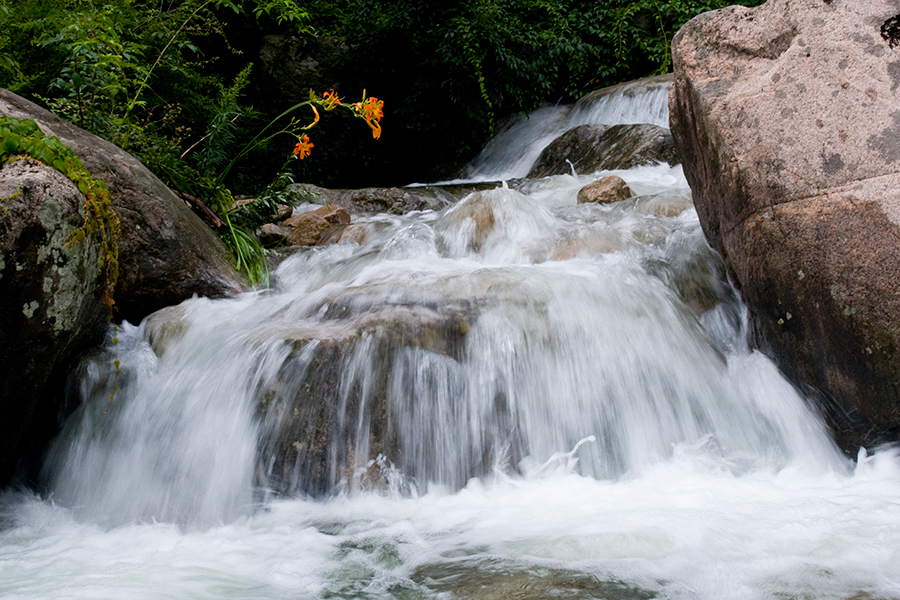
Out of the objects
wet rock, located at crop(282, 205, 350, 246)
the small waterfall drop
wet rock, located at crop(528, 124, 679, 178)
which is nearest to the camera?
wet rock, located at crop(282, 205, 350, 246)

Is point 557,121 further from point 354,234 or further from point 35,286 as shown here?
point 35,286

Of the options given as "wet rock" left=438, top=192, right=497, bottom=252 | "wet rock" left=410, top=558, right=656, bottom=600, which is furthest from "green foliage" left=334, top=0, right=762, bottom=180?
"wet rock" left=410, top=558, right=656, bottom=600

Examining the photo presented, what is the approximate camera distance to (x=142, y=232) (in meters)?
3.92

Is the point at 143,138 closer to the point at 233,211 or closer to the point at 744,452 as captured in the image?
the point at 233,211

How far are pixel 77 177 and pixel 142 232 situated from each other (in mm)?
1045

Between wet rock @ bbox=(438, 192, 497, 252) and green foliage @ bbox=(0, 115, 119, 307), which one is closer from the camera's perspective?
green foliage @ bbox=(0, 115, 119, 307)

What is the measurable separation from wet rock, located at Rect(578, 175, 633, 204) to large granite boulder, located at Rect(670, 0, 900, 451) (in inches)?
110

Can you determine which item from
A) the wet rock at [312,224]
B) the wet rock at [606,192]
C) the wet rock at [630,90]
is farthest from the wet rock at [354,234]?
the wet rock at [630,90]

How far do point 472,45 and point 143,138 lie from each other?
6.70 metres

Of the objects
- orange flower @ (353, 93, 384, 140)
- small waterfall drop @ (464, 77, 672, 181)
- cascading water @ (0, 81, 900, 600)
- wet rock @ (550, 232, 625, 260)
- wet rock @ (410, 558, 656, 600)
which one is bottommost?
wet rock @ (410, 558, 656, 600)

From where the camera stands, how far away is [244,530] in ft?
8.39

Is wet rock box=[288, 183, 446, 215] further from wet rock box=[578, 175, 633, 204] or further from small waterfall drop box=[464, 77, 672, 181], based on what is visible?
small waterfall drop box=[464, 77, 672, 181]

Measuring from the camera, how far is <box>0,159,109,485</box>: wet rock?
2.53 metres

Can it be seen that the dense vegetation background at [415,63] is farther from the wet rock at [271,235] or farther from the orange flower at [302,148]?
the orange flower at [302,148]
